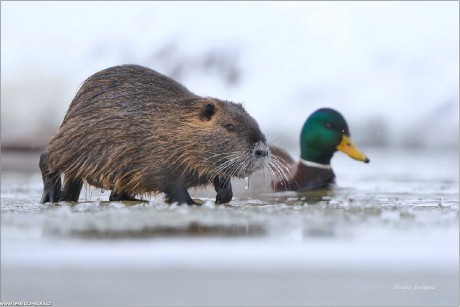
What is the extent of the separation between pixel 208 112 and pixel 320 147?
110 inches

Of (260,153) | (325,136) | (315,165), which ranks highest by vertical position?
(325,136)

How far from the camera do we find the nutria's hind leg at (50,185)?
254 inches

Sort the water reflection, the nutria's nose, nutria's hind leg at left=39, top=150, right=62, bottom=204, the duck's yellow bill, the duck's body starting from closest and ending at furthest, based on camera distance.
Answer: the water reflection < the nutria's nose < nutria's hind leg at left=39, top=150, right=62, bottom=204 < the duck's body < the duck's yellow bill

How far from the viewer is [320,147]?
347 inches

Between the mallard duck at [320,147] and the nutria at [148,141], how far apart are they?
2380 mm

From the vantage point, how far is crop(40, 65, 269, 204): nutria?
6062 millimetres

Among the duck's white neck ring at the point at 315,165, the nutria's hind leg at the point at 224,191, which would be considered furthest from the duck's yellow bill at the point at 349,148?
the nutria's hind leg at the point at 224,191

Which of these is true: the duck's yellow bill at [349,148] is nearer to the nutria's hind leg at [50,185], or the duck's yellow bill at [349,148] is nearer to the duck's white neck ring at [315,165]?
the duck's white neck ring at [315,165]

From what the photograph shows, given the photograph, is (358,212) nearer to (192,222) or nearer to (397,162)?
(192,222)

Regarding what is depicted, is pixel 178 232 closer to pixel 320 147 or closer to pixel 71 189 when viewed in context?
pixel 71 189

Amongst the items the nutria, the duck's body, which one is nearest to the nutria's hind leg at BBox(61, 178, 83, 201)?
the nutria

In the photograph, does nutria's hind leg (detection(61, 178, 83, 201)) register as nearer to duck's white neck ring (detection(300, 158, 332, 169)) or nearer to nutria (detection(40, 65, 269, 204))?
nutria (detection(40, 65, 269, 204))

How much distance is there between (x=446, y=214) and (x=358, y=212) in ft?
1.61

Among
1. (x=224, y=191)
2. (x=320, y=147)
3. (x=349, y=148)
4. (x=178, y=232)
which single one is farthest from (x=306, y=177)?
(x=178, y=232)
